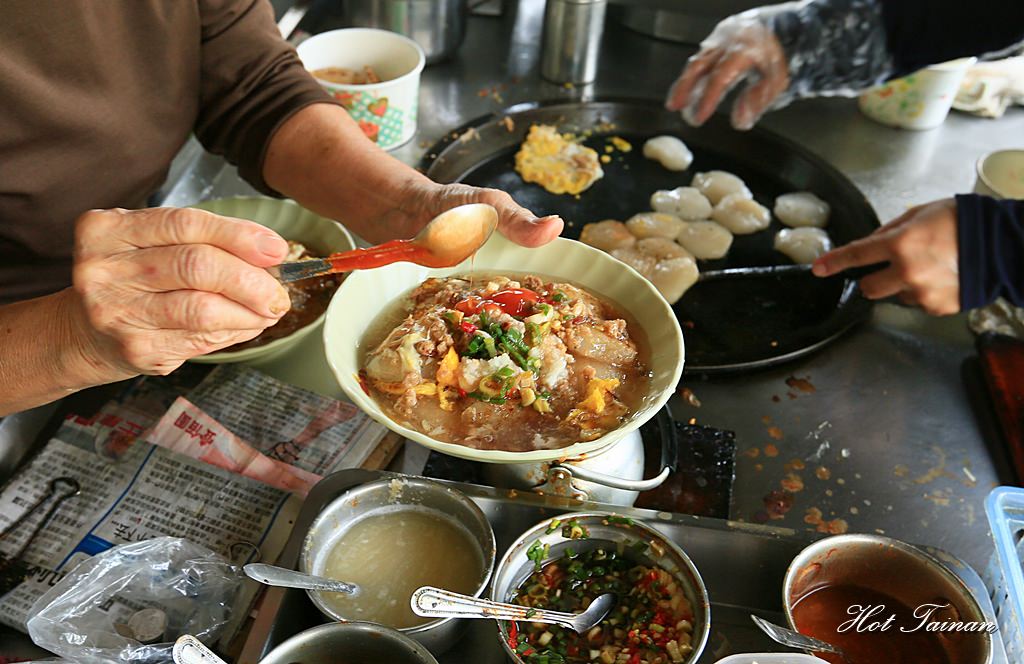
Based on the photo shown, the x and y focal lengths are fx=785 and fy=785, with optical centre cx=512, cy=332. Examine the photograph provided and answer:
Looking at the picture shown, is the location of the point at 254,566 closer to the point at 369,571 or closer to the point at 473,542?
the point at 369,571

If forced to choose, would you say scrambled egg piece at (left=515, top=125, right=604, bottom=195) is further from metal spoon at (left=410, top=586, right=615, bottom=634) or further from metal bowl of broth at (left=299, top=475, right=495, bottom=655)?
metal spoon at (left=410, top=586, right=615, bottom=634)

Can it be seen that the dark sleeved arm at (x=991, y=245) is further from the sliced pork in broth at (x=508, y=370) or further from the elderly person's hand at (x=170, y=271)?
the elderly person's hand at (x=170, y=271)

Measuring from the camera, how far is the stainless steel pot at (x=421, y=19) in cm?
285

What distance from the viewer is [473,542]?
1.40m

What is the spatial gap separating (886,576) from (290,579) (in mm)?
1030

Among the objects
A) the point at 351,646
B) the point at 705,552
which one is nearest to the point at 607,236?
the point at 705,552

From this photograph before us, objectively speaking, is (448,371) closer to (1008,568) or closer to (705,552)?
(705,552)

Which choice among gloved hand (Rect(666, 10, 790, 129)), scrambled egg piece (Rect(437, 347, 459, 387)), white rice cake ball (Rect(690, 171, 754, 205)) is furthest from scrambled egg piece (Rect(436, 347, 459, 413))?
white rice cake ball (Rect(690, 171, 754, 205))

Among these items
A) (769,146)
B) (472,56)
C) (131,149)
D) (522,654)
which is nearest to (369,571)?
(522,654)

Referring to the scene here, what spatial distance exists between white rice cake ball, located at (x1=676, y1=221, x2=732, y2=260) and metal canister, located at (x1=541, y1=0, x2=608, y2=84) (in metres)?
0.90

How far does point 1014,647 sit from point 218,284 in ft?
4.50

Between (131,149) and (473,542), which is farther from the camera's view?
(131,149)

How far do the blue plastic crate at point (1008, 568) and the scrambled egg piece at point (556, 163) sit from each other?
1.54 m

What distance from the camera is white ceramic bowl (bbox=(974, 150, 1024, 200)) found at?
237cm
